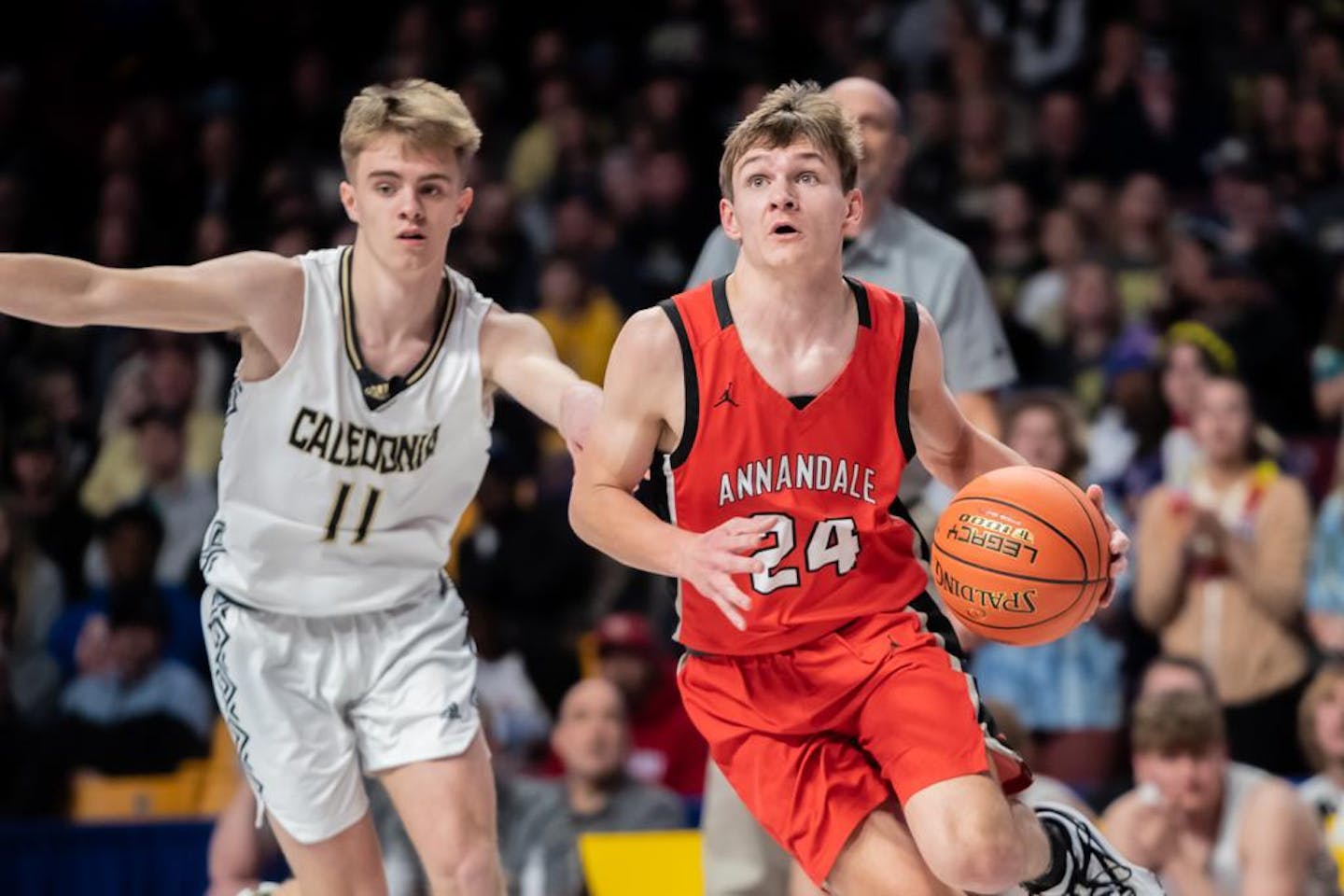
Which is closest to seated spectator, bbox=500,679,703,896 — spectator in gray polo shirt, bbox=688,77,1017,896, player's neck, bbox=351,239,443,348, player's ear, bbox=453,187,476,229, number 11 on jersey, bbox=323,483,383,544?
spectator in gray polo shirt, bbox=688,77,1017,896

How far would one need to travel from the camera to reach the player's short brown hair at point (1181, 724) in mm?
6203

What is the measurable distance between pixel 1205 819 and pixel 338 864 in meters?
2.93

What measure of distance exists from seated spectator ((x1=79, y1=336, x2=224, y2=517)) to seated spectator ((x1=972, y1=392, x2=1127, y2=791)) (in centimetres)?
391

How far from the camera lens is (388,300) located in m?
5.00

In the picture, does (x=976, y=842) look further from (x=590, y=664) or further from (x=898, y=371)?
(x=590, y=664)

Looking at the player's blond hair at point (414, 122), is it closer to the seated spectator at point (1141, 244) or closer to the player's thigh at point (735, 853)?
the player's thigh at point (735, 853)

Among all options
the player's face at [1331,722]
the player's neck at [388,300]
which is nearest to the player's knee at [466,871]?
the player's neck at [388,300]

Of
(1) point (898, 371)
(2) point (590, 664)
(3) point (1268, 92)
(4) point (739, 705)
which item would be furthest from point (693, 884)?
(3) point (1268, 92)

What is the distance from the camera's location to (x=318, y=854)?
193 inches

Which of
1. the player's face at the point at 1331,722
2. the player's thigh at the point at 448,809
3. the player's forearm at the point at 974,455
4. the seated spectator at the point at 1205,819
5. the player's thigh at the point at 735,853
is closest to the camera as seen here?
the player's forearm at the point at 974,455

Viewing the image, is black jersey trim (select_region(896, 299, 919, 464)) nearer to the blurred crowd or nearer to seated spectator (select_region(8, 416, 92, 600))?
the blurred crowd

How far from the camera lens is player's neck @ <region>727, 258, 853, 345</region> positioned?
446cm

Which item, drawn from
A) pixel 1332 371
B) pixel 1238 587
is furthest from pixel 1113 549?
pixel 1332 371

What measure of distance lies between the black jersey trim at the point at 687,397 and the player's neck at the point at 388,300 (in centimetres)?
86
